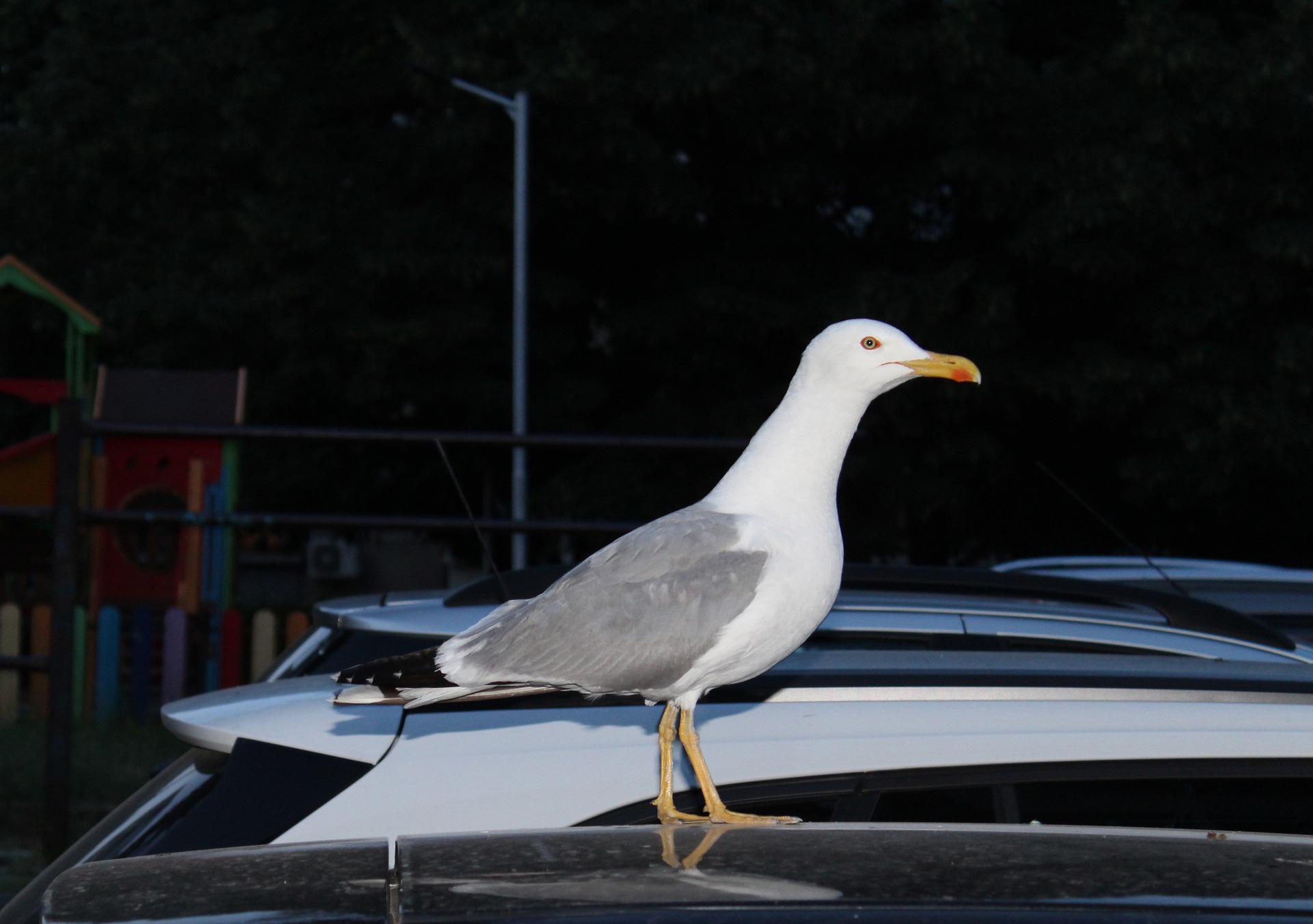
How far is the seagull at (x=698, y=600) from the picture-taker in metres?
2.53

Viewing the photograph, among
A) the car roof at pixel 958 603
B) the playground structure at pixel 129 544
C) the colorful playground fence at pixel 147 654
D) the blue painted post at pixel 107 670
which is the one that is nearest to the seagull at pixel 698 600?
the car roof at pixel 958 603

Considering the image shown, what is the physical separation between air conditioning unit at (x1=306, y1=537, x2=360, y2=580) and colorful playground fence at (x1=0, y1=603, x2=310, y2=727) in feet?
83.5

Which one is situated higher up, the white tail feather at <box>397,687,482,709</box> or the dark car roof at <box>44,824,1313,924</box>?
the white tail feather at <box>397,687,482,709</box>

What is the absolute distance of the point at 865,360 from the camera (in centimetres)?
288

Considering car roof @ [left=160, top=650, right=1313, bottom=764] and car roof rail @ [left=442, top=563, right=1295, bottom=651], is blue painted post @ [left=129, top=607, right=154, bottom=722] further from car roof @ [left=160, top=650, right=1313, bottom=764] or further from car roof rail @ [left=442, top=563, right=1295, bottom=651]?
car roof @ [left=160, top=650, right=1313, bottom=764]

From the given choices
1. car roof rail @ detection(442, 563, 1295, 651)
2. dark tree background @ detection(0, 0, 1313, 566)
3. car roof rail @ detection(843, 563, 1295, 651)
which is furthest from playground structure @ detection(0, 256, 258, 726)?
car roof rail @ detection(843, 563, 1295, 651)

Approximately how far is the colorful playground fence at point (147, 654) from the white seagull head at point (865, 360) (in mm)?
7082

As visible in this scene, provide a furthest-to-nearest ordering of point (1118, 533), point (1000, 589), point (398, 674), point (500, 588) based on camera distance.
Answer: point (1118, 533)
point (1000, 589)
point (500, 588)
point (398, 674)

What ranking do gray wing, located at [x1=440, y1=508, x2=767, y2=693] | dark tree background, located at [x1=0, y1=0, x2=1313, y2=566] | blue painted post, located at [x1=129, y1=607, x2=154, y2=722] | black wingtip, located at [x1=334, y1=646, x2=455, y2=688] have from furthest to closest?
dark tree background, located at [x1=0, y1=0, x2=1313, y2=566] → blue painted post, located at [x1=129, y1=607, x2=154, y2=722] → gray wing, located at [x1=440, y1=508, x2=767, y2=693] → black wingtip, located at [x1=334, y1=646, x2=455, y2=688]

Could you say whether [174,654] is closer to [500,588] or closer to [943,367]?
[500,588]

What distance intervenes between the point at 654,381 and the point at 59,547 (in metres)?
11.7

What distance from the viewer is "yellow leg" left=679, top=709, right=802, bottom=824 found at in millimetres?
2314

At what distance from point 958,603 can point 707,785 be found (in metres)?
1.92

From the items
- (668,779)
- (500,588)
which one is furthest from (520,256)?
(668,779)
